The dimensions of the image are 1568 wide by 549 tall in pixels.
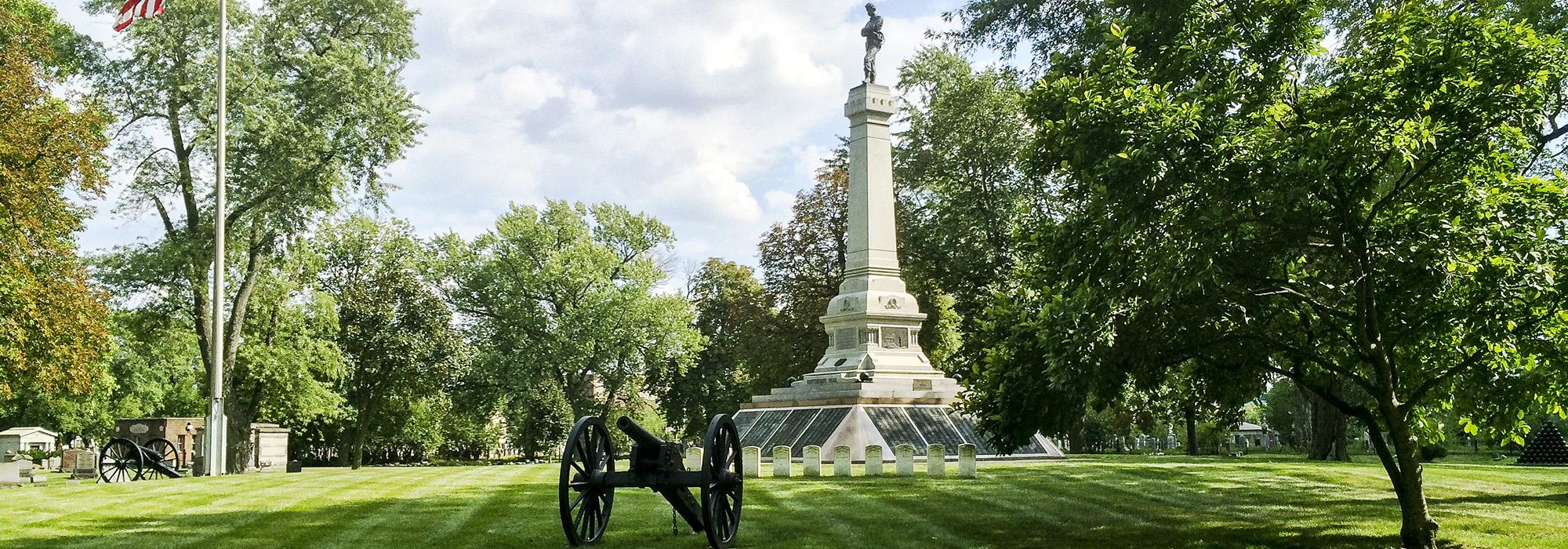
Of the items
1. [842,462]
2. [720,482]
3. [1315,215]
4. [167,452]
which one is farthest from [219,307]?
[1315,215]

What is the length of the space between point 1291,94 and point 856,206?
60.6 feet

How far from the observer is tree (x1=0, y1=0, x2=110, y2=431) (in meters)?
23.0

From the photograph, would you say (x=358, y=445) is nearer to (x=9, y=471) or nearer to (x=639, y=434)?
(x=9, y=471)

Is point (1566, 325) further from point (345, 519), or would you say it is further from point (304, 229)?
point (304, 229)

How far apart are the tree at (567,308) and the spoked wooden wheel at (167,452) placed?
63.8 ft

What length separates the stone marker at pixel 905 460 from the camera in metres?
21.2

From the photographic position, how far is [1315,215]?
1198 cm

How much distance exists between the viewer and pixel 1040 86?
1335cm

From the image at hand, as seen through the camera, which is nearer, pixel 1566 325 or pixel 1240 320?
pixel 1566 325

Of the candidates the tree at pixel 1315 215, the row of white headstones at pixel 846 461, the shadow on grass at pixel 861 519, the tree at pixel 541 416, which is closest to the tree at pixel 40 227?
the shadow on grass at pixel 861 519

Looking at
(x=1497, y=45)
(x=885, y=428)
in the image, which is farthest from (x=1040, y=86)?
(x=885, y=428)

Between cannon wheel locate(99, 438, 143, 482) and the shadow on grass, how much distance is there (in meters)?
8.26

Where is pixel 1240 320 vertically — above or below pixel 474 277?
below

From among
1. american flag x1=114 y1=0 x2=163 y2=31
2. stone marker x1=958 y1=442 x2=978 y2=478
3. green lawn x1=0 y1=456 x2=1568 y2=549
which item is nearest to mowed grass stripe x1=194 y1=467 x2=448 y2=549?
green lawn x1=0 y1=456 x2=1568 y2=549
